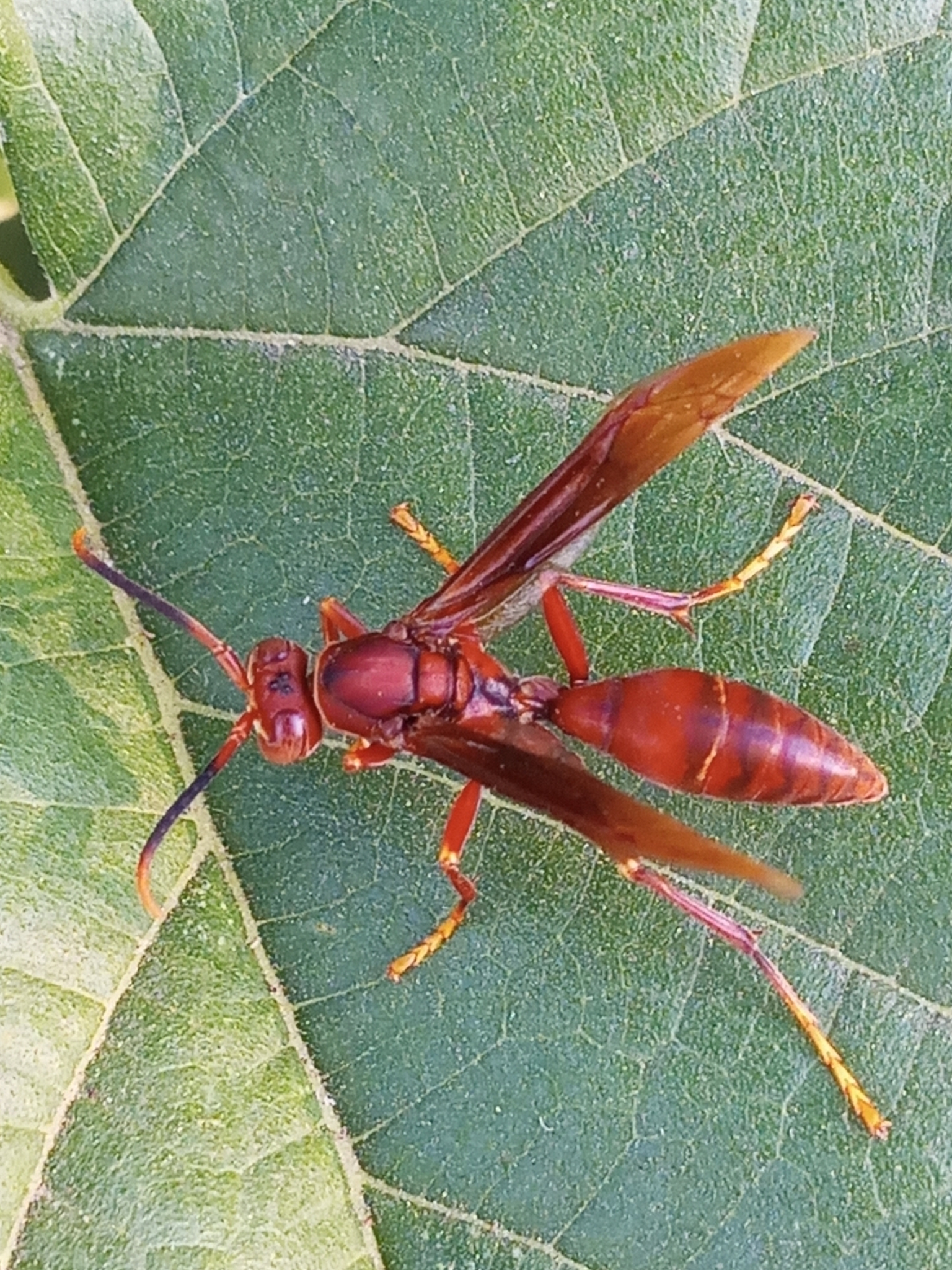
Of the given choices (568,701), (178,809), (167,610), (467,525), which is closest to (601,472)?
(467,525)

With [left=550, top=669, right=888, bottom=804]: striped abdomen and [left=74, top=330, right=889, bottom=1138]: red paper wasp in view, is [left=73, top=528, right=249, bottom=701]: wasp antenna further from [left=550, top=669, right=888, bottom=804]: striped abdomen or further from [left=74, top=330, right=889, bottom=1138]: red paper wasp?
[left=550, top=669, right=888, bottom=804]: striped abdomen

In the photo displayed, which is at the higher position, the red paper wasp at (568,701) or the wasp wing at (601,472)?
the wasp wing at (601,472)

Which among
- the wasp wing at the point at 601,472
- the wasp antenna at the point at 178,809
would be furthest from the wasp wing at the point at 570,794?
the wasp antenna at the point at 178,809

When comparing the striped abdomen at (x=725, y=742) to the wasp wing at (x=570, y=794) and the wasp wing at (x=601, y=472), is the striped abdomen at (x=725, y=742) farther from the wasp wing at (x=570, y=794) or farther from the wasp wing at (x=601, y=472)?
the wasp wing at (x=601, y=472)

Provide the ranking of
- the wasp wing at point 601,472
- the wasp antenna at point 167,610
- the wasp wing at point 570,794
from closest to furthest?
1. the wasp wing at point 570,794
2. the wasp wing at point 601,472
3. the wasp antenna at point 167,610

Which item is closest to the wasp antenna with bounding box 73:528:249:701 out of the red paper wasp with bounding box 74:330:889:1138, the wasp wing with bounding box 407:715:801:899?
the red paper wasp with bounding box 74:330:889:1138

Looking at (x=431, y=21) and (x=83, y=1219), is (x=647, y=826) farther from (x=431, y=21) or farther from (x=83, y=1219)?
(x=431, y=21)

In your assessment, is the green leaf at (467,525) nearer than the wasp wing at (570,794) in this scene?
No
